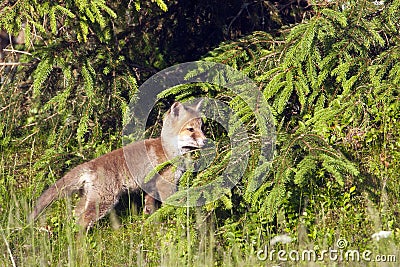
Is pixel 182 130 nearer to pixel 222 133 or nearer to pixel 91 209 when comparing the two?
pixel 222 133

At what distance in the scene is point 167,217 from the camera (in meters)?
5.49

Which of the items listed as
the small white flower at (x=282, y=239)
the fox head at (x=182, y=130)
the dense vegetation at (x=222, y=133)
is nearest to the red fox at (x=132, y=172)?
the fox head at (x=182, y=130)

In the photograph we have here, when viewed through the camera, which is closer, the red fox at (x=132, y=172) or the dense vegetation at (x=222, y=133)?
the dense vegetation at (x=222, y=133)

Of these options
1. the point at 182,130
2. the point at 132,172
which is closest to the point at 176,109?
the point at 182,130

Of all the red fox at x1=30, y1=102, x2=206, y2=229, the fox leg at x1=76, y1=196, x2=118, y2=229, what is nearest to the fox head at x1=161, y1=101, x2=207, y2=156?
the red fox at x1=30, y1=102, x2=206, y2=229

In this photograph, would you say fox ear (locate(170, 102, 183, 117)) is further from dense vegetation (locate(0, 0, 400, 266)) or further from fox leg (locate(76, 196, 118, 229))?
fox leg (locate(76, 196, 118, 229))

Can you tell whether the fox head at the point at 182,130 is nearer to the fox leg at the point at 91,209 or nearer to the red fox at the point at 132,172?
the red fox at the point at 132,172

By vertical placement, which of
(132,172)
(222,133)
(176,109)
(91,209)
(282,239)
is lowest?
(282,239)

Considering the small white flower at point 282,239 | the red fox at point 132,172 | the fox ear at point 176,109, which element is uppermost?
the fox ear at point 176,109

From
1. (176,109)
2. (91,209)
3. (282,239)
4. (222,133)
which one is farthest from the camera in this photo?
(222,133)

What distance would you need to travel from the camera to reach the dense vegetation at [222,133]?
15.9ft

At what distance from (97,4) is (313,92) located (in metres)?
2.13

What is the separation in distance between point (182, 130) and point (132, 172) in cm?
65

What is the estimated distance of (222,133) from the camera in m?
6.28
